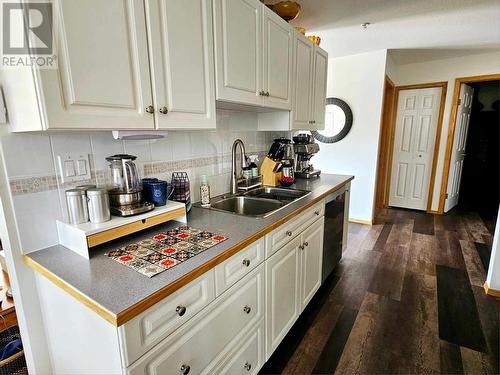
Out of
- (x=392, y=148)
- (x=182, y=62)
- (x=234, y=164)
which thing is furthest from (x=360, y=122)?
(x=182, y=62)

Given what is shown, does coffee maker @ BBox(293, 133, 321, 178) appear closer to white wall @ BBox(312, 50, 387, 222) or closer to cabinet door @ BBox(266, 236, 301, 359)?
cabinet door @ BBox(266, 236, 301, 359)

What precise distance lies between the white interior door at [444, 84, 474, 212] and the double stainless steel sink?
344 cm

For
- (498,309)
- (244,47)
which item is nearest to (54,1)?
(244,47)

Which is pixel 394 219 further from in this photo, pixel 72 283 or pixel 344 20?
pixel 72 283

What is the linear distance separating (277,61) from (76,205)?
1.48 meters

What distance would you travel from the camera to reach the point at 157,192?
4.08ft

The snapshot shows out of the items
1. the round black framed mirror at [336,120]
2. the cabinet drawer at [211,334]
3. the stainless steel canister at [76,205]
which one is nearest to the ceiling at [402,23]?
the round black framed mirror at [336,120]

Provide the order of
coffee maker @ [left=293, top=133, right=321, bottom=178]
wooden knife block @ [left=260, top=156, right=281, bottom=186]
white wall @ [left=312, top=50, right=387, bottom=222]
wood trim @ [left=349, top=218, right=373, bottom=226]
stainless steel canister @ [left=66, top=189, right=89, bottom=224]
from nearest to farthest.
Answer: stainless steel canister @ [left=66, top=189, right=89, bottom=224] < wooden knife block @ [left=260, top=156, right=281, bottom=186] < coffee maker @ [left=293, top=133, right=321, bottom=178] < white wall @ [left=312, top=50, right=387, bottom=222] < wood trim @ [left=349, top=218, right=373, bottom=226]

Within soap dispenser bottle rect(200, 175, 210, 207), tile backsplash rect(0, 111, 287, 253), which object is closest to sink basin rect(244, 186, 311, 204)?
soap dispenser bottle rect(200, 175, 210, 207)

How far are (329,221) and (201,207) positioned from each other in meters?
1.07

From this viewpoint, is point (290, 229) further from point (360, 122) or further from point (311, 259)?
point (360, 122)

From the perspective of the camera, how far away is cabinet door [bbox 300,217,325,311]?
173 centimetres

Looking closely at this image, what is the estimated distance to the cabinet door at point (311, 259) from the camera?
1733 millimetres

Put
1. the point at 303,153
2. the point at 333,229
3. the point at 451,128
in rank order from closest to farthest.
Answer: the point at 333,229 < the point at 303,153 < the point at 451,128
